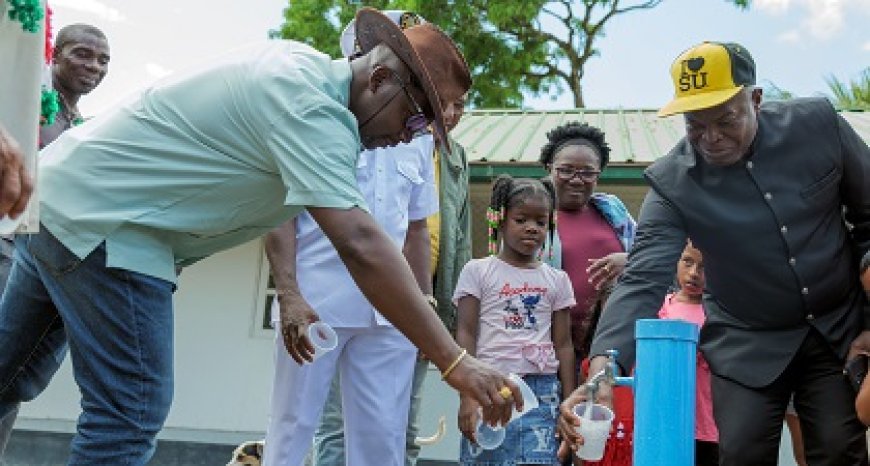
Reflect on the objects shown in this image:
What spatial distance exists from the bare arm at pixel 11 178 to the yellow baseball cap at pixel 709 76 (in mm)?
2224

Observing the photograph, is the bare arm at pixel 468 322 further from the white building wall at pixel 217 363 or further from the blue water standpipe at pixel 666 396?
the white building wall at pixel 217 363

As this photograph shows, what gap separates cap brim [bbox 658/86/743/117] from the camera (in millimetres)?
3533

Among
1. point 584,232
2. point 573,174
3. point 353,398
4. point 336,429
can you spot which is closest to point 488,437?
point 353,398

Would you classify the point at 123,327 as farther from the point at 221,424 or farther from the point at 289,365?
the point at 221,424

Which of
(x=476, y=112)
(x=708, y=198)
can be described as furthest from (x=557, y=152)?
(x=476, y=112)

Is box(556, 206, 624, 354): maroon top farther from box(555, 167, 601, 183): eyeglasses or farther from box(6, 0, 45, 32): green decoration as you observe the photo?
box(6, 0, 45, 32): green decoration

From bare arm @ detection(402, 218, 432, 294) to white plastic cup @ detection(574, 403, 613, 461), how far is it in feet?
5.31

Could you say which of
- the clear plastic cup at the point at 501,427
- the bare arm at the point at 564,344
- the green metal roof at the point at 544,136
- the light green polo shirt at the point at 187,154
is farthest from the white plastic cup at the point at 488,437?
the green metal roof at the point at 544,136

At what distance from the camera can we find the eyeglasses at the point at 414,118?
2859 millimetres

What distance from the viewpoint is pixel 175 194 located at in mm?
2904

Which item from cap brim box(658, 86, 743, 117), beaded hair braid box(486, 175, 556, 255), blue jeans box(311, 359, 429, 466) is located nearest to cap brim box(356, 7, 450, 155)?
cap brim box(658, 86, 743, 117)

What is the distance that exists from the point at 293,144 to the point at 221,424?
8114 millimetres

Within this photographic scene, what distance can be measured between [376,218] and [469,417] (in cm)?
90

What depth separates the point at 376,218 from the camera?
410 cm
